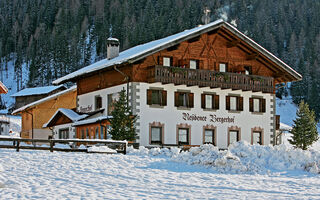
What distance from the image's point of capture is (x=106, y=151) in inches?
1066

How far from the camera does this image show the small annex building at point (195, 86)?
37281mm

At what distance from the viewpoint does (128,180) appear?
19.6m

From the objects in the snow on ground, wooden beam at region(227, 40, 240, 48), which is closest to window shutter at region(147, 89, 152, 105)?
wooden beam at region(227, 40, 240, 48)

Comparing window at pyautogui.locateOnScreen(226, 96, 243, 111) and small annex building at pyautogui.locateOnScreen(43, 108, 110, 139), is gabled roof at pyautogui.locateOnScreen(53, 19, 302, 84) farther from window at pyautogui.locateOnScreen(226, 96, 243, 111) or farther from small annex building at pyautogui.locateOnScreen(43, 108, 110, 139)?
window at pyautogui.locateOnScreen(226, 96, 243, 111)

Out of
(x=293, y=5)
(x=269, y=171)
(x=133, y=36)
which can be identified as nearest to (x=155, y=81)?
(x=269, y=171)

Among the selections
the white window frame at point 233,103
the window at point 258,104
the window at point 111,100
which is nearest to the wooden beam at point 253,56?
the window at point 258,104

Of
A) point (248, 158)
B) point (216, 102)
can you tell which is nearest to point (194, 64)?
point (216, 102)

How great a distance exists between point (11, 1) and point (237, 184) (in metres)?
190

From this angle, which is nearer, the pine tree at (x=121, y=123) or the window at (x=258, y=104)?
the pine tree at (x=121, y=123)

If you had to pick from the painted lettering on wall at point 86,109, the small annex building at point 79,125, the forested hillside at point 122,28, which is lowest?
the small annex building at point 79,125

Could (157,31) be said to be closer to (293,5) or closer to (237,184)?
(293,5)

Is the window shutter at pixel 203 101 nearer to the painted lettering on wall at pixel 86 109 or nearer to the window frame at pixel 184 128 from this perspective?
the window frame at pixel 184 128

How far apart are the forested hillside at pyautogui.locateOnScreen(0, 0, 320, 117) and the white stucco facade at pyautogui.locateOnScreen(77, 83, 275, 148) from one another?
73412mm

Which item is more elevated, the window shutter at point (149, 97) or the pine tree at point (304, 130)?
the window shutter at point (149, 97)
